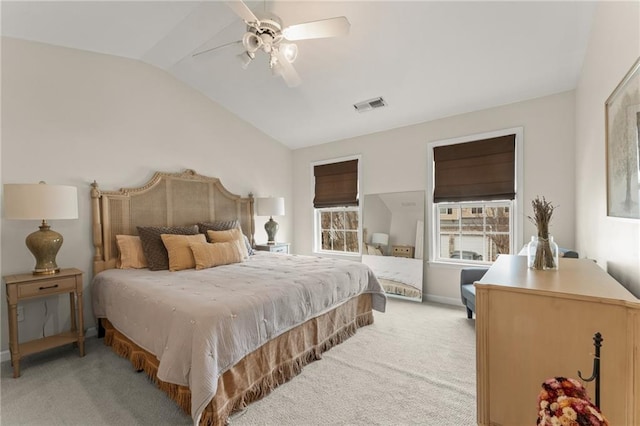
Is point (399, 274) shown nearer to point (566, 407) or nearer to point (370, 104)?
point (370, 104)

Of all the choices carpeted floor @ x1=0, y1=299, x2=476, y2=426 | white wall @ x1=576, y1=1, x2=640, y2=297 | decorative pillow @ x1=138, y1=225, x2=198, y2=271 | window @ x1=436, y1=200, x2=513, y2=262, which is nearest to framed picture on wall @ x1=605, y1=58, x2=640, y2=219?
white wall @ x1=576, y1=1, x2=640, y2=297

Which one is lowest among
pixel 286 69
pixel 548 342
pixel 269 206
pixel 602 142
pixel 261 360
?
pixel 261 360

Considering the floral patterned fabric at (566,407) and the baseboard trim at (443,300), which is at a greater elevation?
the floral patterned fabric at (566,407)

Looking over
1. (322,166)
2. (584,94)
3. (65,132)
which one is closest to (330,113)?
(322,166)

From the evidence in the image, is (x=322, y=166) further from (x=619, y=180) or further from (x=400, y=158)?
(x=619, y=180)

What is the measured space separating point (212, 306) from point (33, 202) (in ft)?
6.01

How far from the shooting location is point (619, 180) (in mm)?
1675

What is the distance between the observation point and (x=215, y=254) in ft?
10.3

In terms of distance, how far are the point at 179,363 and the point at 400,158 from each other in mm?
3654

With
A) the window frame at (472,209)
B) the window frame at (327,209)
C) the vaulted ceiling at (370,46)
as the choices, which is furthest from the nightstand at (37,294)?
the window frame at (472,209)

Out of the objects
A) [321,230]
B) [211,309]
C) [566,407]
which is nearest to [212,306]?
[211,309]

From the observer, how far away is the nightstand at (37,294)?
90.8 inches

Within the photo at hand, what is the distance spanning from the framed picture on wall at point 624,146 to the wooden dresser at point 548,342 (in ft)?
1.61

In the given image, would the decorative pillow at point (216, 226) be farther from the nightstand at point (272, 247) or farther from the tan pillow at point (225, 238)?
the nightstand at point (272, 247)
